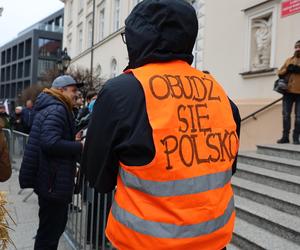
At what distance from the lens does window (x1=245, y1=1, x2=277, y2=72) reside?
29.5 ft

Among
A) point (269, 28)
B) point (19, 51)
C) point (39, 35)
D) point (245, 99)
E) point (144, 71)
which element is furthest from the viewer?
point (19, 51)

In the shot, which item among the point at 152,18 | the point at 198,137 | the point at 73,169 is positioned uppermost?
the point at 152,18

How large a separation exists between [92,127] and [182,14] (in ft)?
2.10

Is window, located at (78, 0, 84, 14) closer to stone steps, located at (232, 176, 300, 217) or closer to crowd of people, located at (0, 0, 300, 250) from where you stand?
stone steps, located at (232, 176, 300, 217)

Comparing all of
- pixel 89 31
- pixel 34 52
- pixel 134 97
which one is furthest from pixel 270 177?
pixel 34 52

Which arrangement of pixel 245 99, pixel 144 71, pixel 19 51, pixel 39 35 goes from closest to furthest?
pixel 144 71 → pixel 245 99 → pixel 39 35 → pixel 19 51

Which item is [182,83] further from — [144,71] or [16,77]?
[16,77]

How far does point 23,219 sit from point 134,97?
4.39 meters

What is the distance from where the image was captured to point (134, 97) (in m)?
1.64

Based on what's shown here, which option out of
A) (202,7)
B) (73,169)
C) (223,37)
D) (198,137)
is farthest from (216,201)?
(202,7)

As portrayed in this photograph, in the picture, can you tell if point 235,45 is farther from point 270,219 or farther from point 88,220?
point 88,220

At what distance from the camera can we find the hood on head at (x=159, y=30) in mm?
1700

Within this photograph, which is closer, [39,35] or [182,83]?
[182,83]

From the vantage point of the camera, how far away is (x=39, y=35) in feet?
208
